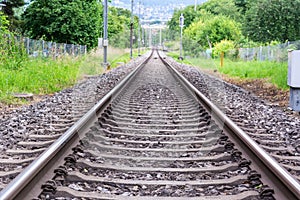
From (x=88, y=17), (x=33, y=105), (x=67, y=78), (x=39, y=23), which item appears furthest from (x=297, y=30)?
(x=33, y=105)

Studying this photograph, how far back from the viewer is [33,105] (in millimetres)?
8133

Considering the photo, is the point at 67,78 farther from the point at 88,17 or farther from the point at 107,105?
the point at 88,17

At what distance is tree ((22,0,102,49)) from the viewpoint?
32.2 meters

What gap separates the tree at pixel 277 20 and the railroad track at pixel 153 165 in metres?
27.7

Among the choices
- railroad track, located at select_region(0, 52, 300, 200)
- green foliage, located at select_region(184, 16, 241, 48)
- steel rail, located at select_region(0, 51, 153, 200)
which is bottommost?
railroad track, located at select_region(0, 52, 300, 200)

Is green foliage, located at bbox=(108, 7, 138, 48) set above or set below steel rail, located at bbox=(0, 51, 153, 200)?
above

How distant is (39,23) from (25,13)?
1948 mm

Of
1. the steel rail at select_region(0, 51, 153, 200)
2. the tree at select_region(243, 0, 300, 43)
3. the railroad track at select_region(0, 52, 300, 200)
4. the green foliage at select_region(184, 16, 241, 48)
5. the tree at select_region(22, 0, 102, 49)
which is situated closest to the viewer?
the steel rail at select_region(0, 51, 153, 200)

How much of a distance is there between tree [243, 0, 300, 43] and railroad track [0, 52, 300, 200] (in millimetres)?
27659

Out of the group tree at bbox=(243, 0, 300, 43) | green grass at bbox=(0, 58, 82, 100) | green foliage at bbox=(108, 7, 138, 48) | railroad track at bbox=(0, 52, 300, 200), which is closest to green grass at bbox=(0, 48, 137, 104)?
green grass at bbox=(0, 58, 82, 100)

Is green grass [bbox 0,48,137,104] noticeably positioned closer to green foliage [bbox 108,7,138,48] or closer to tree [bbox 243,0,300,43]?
tree [bbox 243,0,300,43]

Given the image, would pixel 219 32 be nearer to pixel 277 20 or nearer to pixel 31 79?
pixel 277 20

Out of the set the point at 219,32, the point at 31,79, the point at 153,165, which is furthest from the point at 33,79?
the point at 219,32

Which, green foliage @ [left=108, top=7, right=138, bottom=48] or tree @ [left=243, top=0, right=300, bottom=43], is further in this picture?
green foliage @ [left=108, top=7, right=138, bottom=48]
